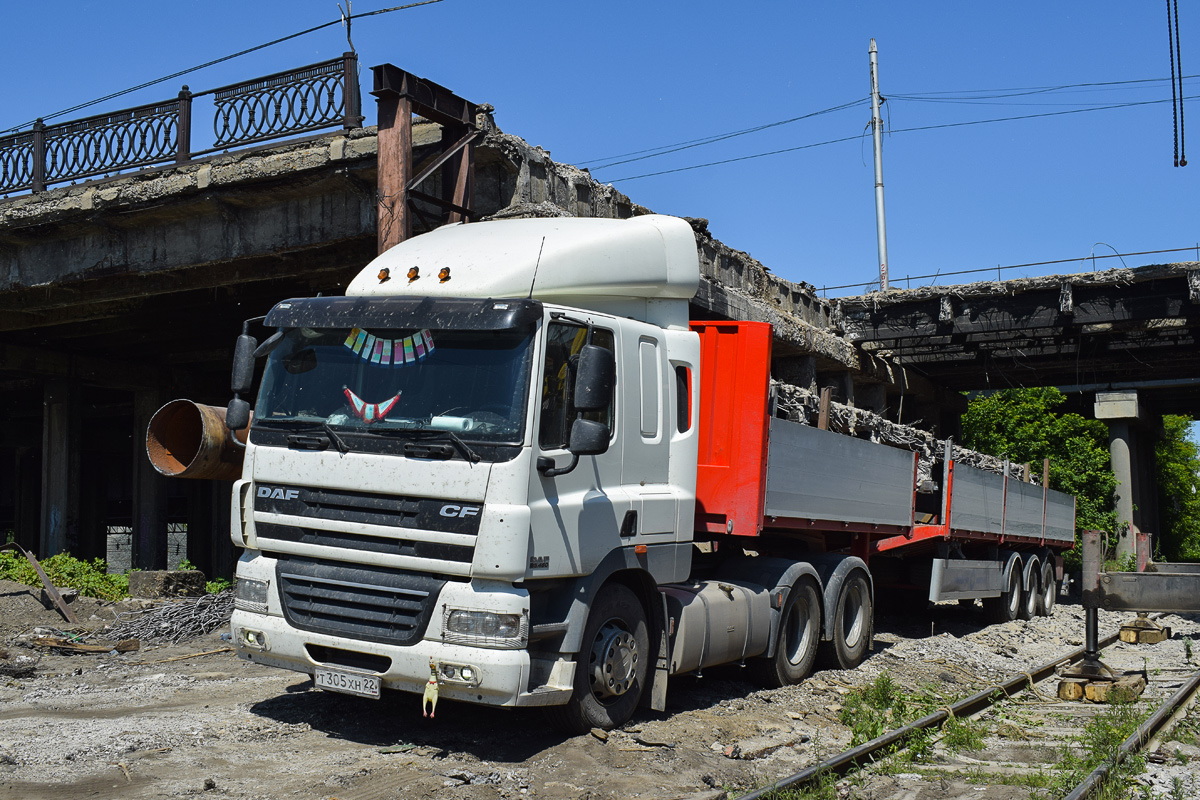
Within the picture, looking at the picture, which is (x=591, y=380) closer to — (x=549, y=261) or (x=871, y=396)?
(x=549, y=261)

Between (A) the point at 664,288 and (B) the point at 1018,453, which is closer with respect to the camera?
(A) the point at 664,288

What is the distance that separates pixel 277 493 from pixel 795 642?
192 inches

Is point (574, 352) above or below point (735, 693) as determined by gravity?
above

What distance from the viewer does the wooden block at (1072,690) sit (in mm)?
9266

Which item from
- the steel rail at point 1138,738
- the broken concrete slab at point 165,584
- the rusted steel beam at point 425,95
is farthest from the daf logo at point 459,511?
the broken concrete slab at point 165,584

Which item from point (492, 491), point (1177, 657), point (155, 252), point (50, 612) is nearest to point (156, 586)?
point (50, 612)

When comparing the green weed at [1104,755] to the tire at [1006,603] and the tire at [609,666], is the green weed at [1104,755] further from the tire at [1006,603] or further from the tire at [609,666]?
the tire at [1006,603]

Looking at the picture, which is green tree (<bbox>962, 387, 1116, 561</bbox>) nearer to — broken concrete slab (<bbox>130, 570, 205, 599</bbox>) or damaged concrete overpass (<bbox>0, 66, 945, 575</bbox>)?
damaged concrete overpass (<bbox>0, 66, 945, 575</bbox>)

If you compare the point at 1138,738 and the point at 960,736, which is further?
the point at 960,736

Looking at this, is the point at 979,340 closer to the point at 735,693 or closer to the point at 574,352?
the point at 735,693

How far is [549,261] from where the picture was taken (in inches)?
275

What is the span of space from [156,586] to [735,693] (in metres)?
8.42

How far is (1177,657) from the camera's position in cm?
1283

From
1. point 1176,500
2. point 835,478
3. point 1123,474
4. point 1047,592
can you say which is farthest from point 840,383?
point 1176,500
